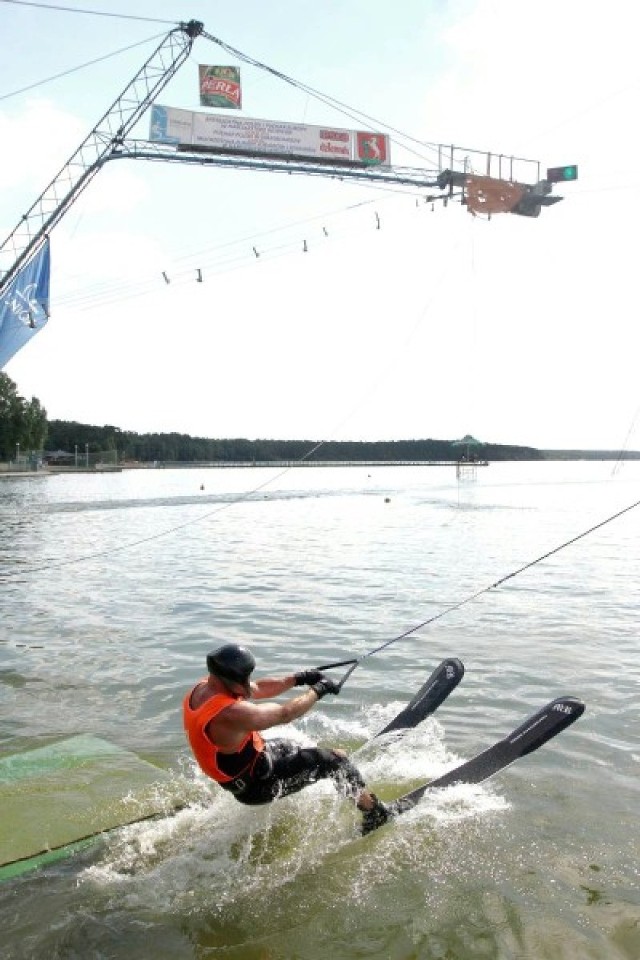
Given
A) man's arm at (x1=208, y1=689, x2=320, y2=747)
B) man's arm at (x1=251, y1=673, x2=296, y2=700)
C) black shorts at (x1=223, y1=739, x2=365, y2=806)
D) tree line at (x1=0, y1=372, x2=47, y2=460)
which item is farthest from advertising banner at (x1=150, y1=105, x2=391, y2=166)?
tree line at (x1=0, y1=372, x2=47, y2=460)

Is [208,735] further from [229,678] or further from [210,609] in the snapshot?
[210,609]

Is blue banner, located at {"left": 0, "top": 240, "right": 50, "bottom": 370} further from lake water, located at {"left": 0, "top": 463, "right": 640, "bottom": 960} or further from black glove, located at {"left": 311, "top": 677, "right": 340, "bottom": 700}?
black glove, located at {"left": 311, "top": 677, "right": 340, "bottom": 700}

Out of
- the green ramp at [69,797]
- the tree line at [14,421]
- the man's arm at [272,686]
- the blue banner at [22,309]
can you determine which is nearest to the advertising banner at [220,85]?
the blue banner at [22,309]

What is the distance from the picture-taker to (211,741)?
6.00 meters

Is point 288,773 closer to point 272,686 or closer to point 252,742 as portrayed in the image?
point 252,742

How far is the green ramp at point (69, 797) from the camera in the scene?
6664mm

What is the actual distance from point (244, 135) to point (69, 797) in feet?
103

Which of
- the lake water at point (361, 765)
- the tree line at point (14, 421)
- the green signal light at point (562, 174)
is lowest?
the lake water at point (361, 765)

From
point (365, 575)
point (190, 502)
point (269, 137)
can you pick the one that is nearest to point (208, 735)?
point (365, 575)

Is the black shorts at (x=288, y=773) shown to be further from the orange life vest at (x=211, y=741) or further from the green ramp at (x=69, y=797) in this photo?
the green ramp at (x=69, y=797)

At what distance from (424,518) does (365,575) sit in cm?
2537

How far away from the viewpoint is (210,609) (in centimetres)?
1825

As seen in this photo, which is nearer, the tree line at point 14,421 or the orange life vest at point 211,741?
the orange life vest at point 211,741

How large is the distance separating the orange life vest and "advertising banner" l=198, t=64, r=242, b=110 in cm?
3324
